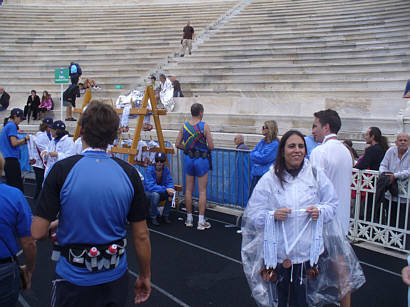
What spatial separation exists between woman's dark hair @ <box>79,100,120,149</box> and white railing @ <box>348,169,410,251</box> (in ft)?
14.1

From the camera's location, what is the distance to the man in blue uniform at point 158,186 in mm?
6582

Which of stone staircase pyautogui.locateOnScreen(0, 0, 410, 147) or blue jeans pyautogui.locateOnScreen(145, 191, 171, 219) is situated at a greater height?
stone staircase pyautogui.locateOnScreen(0, 0, 410, 147)

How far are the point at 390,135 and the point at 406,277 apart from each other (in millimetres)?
7095

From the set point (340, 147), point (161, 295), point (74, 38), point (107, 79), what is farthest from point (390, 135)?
point (74, 38)

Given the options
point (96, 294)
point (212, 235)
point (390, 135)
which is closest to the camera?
point (96, 294)

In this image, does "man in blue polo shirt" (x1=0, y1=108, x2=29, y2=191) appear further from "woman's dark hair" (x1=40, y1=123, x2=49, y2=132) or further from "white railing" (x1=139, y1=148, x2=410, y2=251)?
"white railing" (x1=139, y1=148, x2=410, y2=251)

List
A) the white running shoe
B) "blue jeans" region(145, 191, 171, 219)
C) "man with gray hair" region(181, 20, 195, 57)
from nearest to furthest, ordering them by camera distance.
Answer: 1. the white running shoe
2. "blue jeans" region(145, 191, 171, 219)
3. "man with gray hair" region(181, 20, 195, 57)

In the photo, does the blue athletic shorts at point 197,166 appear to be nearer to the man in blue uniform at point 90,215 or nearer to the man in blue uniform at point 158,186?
the man in blue uniform at point 158,186

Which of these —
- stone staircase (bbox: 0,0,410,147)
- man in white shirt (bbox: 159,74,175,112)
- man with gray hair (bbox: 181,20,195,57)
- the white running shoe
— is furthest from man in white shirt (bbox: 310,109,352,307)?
man with gray hair (bbox: 181,20,195,57)

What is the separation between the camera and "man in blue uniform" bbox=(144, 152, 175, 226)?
6.58m

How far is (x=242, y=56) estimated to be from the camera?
52.6 ft

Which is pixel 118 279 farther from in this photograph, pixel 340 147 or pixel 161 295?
pixel 340 147

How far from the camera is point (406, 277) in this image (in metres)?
2.47

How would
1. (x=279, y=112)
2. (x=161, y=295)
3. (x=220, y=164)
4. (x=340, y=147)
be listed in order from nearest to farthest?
(x=340, y=147)
(x=161, y=295)
(x=220, y=164)
(x=279, y=112)
